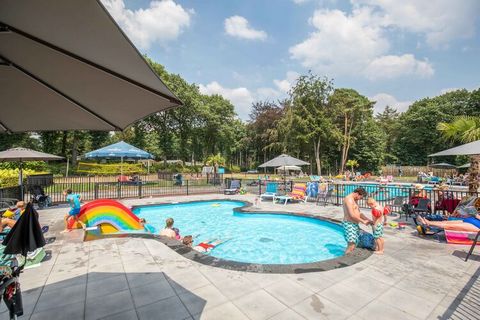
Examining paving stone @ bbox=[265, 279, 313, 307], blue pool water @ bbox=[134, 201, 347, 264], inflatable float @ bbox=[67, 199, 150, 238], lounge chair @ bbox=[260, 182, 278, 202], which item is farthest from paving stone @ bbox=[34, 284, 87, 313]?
lounge chair @ bbox=[260, 182, 278, 202]

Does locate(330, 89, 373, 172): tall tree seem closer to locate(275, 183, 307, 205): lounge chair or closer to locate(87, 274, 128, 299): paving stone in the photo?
locate(275, 183, 307, 205): lounge chair

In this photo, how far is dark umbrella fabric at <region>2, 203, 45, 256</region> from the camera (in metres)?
2.41

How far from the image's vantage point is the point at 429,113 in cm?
4184

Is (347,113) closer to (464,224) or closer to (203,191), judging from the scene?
(203,191)

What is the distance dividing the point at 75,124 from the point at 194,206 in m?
10.6

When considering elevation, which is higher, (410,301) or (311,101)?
(311,101)

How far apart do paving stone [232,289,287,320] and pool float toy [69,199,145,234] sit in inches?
232

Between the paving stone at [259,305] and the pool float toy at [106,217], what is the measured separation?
19.3 ft

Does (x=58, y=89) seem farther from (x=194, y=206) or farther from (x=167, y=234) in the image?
(x=194, y=206)

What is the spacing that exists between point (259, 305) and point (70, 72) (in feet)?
11.3

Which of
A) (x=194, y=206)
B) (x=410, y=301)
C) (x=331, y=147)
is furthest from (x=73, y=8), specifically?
(x=331, y=147)

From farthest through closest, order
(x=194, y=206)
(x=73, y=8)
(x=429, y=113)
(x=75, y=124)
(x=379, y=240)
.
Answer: (x=429, y=113) < (x=194, y=206) < (x=379, y=240) < (x=75, y=124) < (x=73, y=8)

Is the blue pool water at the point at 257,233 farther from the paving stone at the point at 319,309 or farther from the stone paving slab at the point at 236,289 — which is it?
the paving stone at the point at 319,309

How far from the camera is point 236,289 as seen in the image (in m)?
3.58
